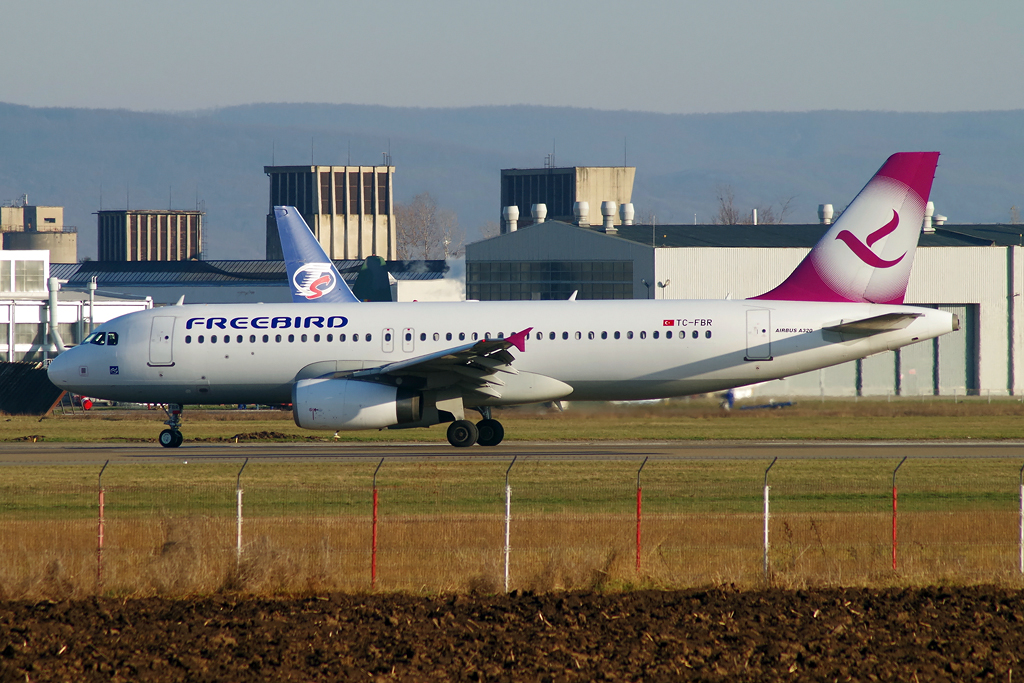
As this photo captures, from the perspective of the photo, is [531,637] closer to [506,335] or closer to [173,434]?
[506,335]

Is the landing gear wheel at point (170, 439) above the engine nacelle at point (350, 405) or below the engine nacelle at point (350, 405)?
below

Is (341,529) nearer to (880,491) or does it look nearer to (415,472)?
(415,472)

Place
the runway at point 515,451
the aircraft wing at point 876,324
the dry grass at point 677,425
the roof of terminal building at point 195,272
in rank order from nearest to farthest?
the runway at point 515,451, the aircraft wing at point 876,324, the dry grass at point 677,425, the roof of terminal building at point 195,272

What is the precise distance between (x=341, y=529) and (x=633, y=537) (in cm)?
425

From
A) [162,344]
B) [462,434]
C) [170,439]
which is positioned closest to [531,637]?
[462,434]

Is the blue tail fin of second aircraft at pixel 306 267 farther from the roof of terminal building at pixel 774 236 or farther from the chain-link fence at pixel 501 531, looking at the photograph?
the chain-link fence at pixel 501 531

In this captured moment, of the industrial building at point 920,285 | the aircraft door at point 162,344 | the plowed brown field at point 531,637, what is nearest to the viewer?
the plowed brown field at point 531,637

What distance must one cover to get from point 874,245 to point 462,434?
11.6 m

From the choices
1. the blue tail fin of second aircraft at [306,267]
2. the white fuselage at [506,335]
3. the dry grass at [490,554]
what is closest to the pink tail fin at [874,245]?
the white fuselage at [506,335]

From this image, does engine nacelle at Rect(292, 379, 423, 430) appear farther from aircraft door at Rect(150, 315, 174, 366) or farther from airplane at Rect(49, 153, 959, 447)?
aircraft door at Rect(150, 315, 174, 366)

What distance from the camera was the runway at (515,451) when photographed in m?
29.0

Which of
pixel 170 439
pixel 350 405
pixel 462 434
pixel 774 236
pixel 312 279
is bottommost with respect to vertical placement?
pixel 170 439

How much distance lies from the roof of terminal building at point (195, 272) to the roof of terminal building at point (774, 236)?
137ft

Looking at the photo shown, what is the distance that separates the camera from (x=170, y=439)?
1296 inches
